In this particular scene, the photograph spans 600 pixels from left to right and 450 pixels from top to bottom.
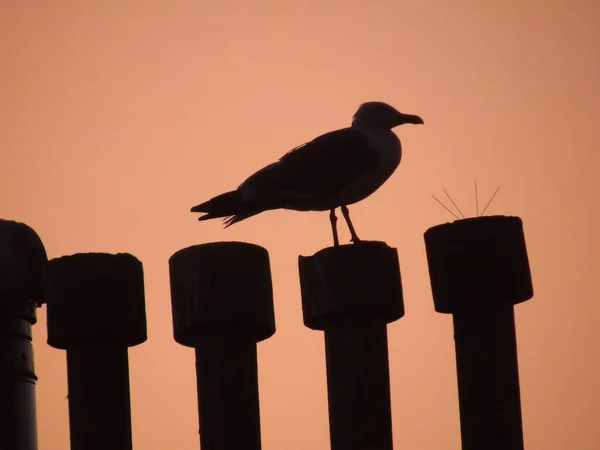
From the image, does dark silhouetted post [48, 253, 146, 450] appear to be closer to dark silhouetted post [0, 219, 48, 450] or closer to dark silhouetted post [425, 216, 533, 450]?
dark silhouetted post [0, 219, 48, 450]

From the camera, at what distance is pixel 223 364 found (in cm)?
874

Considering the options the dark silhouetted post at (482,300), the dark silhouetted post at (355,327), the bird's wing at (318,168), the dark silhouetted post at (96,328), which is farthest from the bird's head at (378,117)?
the dark silhouetted post at (96,328)

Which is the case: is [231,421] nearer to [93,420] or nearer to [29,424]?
[93,420]

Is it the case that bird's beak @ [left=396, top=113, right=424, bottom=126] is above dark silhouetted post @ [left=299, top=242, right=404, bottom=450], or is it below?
above

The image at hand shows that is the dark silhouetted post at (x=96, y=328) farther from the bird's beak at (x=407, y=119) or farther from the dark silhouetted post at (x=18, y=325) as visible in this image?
the bird's beak at (x=407, y=119)

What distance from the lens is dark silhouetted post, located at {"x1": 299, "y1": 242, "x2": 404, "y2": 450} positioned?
882 centimetres

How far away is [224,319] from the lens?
860 cm

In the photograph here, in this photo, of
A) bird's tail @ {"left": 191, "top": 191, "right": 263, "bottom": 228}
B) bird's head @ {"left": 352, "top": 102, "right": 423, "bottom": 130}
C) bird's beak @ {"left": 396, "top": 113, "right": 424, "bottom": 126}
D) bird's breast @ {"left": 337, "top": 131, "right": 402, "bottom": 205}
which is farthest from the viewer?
bird's beak @ {"left": 396, "top": 113, "right": 424, "bottom": 126}

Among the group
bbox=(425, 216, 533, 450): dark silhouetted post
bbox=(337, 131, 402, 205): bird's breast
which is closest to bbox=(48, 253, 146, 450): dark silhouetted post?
bbox=(425, 216, 533, 450): dark silhouetted post

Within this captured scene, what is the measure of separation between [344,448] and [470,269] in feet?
4.85

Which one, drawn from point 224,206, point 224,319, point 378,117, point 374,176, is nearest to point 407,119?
point 378,117

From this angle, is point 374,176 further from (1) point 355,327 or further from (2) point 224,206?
(1) point 355,327

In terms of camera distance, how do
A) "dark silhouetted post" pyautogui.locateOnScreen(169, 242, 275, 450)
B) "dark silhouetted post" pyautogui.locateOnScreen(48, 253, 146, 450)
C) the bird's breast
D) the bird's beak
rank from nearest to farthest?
"dark silhouetted post" pyautogui.locateOnScreen(169, 242, 275, 450) → "dark silhouetted post" pyautogui.locateOnScreen(48, 253, 146, 450) → the bird's breast → the bird's beak

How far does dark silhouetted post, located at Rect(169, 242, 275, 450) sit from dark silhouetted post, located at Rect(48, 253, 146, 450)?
48 centimetres
